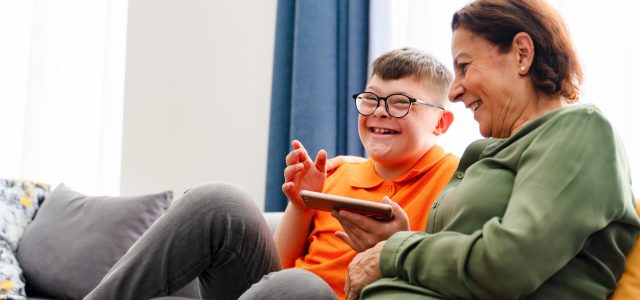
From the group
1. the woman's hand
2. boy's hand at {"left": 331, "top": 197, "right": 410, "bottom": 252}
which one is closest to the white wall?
boy's hand at {"left": 331, "top": 197, "right": 410, "bottom": 252}

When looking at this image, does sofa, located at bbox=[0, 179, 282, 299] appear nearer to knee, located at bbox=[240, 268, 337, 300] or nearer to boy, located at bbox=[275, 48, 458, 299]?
boy, located at bbox=[275, 48, 458, 299]

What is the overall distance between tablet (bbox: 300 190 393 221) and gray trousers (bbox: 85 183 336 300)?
17 centimetres

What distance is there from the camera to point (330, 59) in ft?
9.82

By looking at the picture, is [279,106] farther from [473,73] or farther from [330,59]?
[473,73]

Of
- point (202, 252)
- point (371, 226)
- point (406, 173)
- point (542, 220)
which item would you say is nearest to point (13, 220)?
point (202, 252)

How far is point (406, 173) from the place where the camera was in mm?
1880

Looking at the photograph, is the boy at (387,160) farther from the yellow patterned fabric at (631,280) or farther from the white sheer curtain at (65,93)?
the white sheer curtain at (65,93)

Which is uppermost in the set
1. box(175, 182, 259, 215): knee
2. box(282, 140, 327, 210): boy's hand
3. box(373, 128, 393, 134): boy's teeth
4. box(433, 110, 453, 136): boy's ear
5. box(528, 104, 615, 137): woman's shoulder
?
box(433, 110, 453, 136): boy's ear

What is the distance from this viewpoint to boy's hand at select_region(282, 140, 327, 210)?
6.14 ft

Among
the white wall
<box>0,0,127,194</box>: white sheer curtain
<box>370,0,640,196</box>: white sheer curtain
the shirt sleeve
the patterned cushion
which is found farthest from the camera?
<box>0,0,127,194</box>: white sheer curtain

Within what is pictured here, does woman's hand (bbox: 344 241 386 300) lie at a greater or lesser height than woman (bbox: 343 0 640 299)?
lesser

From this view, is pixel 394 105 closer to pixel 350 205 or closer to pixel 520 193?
pixel 350 205

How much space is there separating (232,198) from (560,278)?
74 cm

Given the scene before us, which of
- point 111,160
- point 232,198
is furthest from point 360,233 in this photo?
point 111,160
